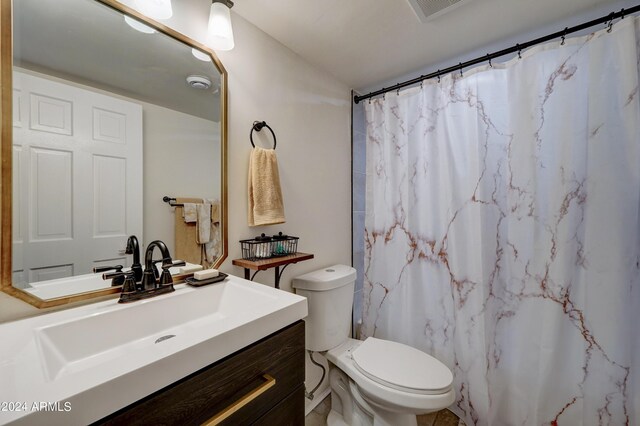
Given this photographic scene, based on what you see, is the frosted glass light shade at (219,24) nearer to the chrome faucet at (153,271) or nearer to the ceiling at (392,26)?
the ceiling at (392,26)

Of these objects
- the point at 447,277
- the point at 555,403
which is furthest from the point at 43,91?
the point at 555,403

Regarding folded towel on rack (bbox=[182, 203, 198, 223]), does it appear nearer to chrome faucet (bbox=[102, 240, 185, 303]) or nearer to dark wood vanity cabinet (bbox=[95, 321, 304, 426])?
chrome faucet (bbox=[102, 240, 185, 303])

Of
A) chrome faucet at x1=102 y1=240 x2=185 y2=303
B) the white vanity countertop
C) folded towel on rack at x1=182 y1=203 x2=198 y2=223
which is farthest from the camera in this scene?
folded towel on rack at x1=182 y1=203 x2=198 y2=223

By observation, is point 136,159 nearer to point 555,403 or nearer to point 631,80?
point 631,80

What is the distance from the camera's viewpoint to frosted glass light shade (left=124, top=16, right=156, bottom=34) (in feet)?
3.03

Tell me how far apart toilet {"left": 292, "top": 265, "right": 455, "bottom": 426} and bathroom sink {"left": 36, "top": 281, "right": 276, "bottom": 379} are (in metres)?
0.53

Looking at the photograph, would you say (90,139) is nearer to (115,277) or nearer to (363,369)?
(115,277)

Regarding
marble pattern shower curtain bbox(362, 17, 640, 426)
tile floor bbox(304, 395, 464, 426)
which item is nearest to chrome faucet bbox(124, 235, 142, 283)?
tile floor bbox(304, 395, 464, 426)

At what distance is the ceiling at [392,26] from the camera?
1.19 metres

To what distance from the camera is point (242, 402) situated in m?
0.65

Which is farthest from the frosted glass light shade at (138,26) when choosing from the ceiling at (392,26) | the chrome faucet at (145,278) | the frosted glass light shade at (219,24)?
the chrome faucet at (145,278)

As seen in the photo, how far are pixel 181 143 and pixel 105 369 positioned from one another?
84 cm

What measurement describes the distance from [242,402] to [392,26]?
167 cm

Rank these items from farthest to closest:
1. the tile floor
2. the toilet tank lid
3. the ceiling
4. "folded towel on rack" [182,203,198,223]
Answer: the tile floor
the toilet tank lid
the ceiling
"folded towel on rack" [182,203,198,223]
